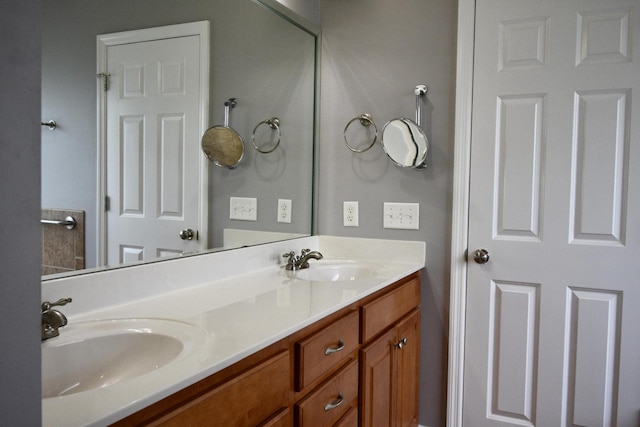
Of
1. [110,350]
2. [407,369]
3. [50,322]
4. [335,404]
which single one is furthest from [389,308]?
[50,322]

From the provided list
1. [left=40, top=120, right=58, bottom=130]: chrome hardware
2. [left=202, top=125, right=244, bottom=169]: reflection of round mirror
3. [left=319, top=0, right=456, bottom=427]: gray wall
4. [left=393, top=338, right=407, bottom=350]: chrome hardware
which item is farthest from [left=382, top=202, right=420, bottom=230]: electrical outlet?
[left=40, top=120, right=58, bottom=130]: chrome hardware

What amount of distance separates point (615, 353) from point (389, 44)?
63.6 inches

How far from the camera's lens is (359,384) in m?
1.57

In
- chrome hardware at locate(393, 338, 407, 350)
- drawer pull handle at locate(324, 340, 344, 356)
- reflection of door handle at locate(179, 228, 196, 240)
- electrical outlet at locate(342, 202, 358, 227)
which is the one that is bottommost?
chrome hardware at locate(393, 338, 407, 350)

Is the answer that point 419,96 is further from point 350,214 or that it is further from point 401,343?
point 401,343

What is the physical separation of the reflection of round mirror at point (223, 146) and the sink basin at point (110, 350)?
0.75 metres

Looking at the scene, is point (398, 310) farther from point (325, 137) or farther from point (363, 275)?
point (325, 137)

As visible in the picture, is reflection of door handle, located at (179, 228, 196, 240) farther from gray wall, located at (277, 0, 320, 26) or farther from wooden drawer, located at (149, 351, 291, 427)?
gray wall, located at (277, 0, 320, 26)

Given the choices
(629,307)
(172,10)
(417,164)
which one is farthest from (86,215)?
(629,307)

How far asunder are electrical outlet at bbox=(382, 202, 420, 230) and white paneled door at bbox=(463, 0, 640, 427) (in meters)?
0.25

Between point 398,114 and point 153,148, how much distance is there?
3.92ft

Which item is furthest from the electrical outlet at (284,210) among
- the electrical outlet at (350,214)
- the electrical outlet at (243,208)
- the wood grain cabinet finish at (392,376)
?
the wood grain cabinet finish at (392,376)

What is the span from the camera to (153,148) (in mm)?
1476

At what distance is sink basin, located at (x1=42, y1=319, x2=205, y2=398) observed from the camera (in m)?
0.99
